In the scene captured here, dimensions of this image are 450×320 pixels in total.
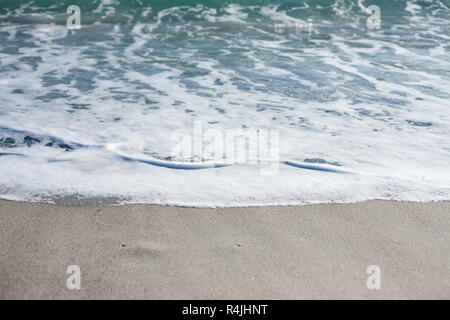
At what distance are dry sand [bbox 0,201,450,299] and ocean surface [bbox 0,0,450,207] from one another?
0.52 feet

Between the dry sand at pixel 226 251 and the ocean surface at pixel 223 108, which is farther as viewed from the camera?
the ocean surface at pixel 223 108

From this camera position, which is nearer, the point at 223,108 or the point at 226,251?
the point at 226,251

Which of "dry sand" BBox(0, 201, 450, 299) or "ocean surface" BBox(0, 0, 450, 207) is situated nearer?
"dry sand" BBox(0, 201, 450, 299)

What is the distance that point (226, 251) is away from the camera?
6.60 ft

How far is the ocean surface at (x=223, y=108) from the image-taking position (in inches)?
103

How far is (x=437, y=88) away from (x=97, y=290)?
12.8 ft

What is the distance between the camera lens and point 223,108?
4.04m

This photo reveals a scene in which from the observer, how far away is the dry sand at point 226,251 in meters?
1.78

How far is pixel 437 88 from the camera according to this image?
4.54 m

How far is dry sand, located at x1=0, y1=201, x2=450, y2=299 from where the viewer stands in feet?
5.84

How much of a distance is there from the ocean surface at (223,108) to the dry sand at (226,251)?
6.3 inches

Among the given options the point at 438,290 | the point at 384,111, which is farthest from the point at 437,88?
the point at 438,290

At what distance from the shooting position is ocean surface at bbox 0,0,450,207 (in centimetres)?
262

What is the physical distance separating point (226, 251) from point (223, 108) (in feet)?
7.18
